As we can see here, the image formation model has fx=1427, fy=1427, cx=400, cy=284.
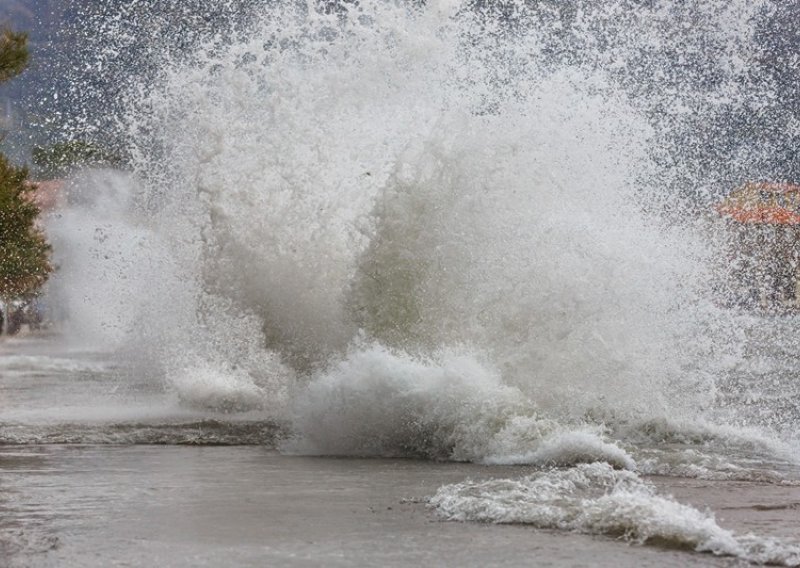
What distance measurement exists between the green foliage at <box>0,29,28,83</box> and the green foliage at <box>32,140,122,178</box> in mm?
2058

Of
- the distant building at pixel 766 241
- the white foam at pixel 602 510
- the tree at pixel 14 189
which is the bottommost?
the white foam at pixel 602 510

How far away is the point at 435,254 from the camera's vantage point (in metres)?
12.7

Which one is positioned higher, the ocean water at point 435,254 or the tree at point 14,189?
the tree at point 14,189

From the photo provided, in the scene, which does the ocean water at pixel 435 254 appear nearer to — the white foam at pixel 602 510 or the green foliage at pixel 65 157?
the white foam at pixel 602 510

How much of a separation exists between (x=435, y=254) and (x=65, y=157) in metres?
36.5

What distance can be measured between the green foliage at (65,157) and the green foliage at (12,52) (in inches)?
81.0

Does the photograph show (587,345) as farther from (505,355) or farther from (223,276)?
(223,276)

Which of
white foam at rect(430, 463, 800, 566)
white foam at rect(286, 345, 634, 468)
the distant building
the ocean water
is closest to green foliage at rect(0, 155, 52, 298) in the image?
the ocean water

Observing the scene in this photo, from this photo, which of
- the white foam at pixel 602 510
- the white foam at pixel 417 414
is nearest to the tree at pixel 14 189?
the white foam at pixel 417 414

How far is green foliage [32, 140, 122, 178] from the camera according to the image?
31312 millimetres

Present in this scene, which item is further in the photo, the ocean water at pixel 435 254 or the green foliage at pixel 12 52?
the green foliage at pixel 12 52

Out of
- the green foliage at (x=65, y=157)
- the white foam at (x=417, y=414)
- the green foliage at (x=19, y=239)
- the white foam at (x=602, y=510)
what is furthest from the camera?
the green foliage at (x=65, y=157)

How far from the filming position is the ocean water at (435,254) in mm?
10734

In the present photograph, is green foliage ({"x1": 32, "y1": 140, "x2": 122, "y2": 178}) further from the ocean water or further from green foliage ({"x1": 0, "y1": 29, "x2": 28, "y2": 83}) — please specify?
the ocean water
